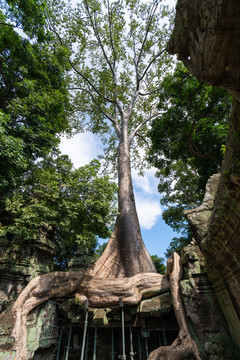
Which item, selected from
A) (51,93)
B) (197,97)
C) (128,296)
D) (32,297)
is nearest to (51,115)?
(51,93)

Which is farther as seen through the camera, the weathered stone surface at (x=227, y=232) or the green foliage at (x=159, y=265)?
the green foliage at (x=159, y=265)

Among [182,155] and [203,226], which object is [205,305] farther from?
[182,155]

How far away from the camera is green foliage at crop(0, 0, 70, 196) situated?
4.95m

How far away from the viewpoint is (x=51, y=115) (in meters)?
5.97

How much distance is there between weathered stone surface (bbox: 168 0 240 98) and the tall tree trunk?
3905mm

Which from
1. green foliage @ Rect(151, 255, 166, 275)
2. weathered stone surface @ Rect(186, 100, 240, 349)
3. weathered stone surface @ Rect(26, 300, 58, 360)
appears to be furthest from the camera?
green foliage @ Rect(151, 255, 166, 275)

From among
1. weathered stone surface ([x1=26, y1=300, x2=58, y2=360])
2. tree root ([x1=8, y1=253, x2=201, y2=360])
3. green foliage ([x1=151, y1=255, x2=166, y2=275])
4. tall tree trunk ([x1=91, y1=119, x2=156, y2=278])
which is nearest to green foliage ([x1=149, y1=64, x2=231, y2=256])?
tall tree trunk ([x1=91, y1=119, x2=156, y2=278])

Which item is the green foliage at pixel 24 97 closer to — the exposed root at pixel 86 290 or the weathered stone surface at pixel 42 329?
the exposed root at pixel 86 290

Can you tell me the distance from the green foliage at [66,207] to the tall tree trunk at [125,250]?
0.42 metres

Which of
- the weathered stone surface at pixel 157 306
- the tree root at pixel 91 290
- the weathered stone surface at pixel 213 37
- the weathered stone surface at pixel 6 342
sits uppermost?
the weathered stone surface at pixel 213 37

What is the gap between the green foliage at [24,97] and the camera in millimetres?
4945

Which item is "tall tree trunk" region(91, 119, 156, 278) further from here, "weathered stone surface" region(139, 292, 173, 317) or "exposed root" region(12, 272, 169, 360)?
"weathered stone surface" region(139, 292, 173, 317)

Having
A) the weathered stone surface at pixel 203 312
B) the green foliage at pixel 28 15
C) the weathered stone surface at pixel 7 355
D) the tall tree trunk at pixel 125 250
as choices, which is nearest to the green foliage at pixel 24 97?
the green foliage at pixel 28 15

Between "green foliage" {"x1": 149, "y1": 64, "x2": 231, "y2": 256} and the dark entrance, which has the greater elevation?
"green foliage" {"x1": 149, "y1": 64, "x2": 231, "y2": 256}
